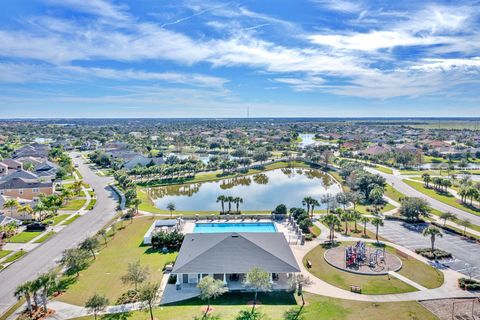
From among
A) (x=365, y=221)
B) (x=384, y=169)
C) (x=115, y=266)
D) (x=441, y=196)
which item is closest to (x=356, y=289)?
(x=365, y=221)

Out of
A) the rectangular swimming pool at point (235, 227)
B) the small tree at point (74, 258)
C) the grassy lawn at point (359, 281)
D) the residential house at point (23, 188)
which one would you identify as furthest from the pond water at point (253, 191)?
the small tree at point (74, 258)

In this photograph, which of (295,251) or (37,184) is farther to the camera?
(37,184)

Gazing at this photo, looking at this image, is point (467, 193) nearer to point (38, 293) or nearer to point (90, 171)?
point (38, 293)

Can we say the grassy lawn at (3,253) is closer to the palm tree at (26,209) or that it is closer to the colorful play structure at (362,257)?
the palm tree at (26,209)

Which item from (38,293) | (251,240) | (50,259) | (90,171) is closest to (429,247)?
(251,240)

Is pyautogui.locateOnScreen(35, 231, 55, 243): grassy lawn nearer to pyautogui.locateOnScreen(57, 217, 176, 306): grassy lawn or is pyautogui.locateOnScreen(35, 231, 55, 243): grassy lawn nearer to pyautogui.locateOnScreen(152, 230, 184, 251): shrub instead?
pyautogui.locateOnScreen(57, 217, 176, 306): grassy lawn

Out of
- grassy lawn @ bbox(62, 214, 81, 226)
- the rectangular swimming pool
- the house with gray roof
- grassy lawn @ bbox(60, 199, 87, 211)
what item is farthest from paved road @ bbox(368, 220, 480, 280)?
grassy lawn @ bbox(60, 199, 87, 211)

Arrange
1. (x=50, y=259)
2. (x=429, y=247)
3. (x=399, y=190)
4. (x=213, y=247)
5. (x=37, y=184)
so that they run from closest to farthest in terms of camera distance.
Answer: (x=213, y=247), (x=50, y=259), (x=429, y=247), (x=37, y=184), (x=399, y=190)
